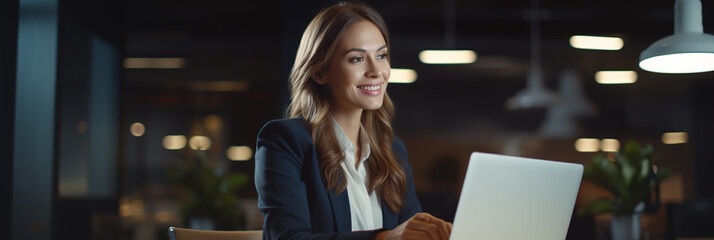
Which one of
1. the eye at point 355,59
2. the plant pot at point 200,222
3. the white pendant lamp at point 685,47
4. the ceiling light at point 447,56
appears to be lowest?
the plant pot at point 200,222

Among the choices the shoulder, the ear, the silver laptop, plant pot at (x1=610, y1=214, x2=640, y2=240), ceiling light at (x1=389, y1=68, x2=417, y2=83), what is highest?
ceiling light at (x1=389, y1=68, x2=417, y2=83)

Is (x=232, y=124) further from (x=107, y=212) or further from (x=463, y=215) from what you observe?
(x=463, y=215)

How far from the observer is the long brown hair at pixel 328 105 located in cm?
131

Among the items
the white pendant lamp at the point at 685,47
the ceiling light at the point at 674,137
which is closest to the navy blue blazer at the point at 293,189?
the white pendant lamp at the point at 685,47

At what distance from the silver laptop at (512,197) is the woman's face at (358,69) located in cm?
47

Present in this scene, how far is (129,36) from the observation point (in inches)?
300

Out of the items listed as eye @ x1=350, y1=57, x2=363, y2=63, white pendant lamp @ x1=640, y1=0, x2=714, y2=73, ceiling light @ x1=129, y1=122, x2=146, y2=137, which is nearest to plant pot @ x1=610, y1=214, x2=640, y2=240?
white pendant lamp @ x1=640, y1=0, x2=714, y2=73

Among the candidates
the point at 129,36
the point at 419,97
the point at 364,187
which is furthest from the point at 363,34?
the point at 129,36

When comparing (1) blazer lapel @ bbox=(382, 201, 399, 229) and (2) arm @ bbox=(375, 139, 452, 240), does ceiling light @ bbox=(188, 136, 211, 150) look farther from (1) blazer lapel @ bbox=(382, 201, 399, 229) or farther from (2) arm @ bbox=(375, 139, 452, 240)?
(2) arm @ bbox=(375, 139, 452, 240)

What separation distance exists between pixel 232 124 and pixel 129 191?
1.51m

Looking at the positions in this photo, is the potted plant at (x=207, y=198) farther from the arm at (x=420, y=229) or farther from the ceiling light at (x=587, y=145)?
the ceiling light at (x=587, y=145)

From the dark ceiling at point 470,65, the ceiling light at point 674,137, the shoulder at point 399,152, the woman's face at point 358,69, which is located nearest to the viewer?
the woman's face at point 358,69

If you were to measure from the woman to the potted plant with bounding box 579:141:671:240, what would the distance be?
2.05 meters

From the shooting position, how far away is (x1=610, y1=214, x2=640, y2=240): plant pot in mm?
3035
